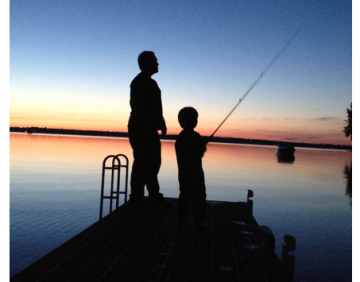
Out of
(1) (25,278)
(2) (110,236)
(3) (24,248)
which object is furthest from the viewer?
(3) (24,248)

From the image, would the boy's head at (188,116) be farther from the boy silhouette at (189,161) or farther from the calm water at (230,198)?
the calm water at (230,198)

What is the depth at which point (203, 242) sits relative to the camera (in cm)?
480

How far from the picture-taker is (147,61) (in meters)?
6.22

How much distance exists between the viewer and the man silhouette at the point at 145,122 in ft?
20.3

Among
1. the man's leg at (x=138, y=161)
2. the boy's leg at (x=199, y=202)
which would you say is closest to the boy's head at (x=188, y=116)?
the boy's leg at (x=199, y=202)

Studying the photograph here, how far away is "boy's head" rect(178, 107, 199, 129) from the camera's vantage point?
4.88 meters

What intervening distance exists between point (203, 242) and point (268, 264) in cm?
104

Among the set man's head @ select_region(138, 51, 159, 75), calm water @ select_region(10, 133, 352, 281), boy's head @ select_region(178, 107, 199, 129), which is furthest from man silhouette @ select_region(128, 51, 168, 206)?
calm water @ select_region(10, 133, 352, 281)

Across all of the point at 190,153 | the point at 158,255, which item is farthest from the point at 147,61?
the point at 158,255

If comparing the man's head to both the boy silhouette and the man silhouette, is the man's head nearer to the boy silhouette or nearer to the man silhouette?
the man silhouette

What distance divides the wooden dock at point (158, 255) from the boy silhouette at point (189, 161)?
1.77ft
